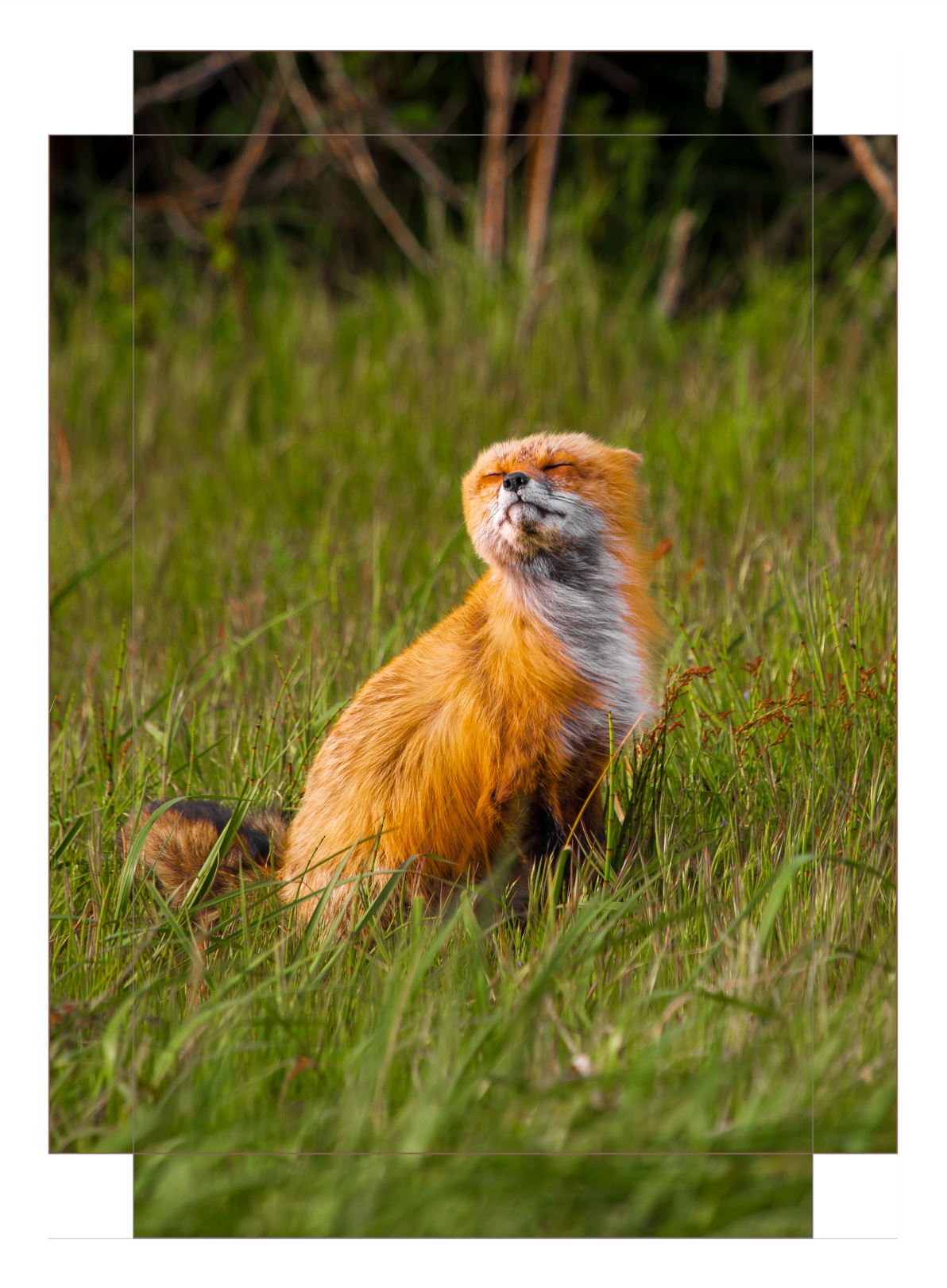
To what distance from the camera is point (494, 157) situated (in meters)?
4.44

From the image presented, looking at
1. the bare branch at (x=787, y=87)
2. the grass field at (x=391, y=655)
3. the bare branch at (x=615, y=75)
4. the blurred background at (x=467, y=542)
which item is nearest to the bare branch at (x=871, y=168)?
the blurred background at (x=467, y=542)

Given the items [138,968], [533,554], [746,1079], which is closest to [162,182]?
[533,554]

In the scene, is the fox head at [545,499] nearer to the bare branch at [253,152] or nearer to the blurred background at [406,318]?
the blurred background at [406,318]

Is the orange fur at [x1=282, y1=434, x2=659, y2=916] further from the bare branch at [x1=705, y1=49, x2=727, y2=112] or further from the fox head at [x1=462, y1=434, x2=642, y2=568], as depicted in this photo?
the bare branch at [x1=705, y1=49, x2=727, y2=112]

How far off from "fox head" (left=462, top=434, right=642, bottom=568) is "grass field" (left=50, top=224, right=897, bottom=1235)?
19.7 inches

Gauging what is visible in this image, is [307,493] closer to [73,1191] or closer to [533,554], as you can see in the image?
[533,554]

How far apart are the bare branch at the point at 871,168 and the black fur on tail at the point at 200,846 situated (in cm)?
292

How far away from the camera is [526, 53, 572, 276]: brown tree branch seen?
392 cm

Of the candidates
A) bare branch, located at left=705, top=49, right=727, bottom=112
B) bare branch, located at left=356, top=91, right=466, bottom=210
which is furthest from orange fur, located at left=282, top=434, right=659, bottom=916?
bare branch, located at left=356, top=91, right=466, bottom=210

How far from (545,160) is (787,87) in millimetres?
1440

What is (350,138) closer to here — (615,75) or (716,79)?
(615,75)

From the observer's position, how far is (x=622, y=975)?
2.43 metres

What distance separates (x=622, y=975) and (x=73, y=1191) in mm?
1289

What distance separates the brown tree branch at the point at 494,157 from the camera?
3977 millimetres
